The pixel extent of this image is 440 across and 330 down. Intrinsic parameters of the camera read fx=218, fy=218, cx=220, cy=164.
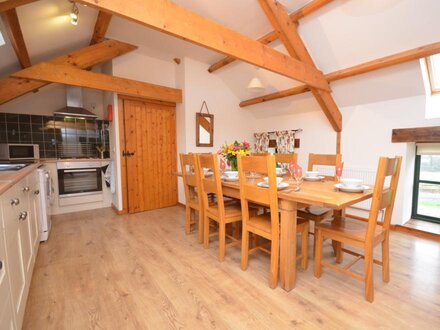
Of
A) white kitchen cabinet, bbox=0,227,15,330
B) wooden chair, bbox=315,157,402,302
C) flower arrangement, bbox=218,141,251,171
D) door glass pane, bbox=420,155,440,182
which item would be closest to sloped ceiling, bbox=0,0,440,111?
door glass pane, bbox=420,155,440,182

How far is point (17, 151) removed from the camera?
321 cm

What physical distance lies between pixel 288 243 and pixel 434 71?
2832 millimetres

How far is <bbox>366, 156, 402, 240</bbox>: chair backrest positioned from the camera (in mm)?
1415

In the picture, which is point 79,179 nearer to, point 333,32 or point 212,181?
point 212,181

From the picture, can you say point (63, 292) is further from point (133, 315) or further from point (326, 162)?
point (326, 162)

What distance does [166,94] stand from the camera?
12.3 feet

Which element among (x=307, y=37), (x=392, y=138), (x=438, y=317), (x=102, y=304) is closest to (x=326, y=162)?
(x=392, y=138)

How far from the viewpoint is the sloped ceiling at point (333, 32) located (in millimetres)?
2197

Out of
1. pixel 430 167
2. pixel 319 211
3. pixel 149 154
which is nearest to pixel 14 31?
pixel 149 154

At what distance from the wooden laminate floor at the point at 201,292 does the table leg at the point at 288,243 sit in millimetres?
100

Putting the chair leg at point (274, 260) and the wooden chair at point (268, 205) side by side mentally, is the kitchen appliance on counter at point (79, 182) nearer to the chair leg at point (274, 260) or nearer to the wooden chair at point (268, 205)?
the wooden chair at point (268, 205)

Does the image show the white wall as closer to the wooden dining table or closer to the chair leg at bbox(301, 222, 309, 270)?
the wooden dining table

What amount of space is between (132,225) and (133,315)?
1.83m

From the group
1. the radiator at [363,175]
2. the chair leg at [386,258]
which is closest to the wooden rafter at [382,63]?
the radiator at [363,175]
